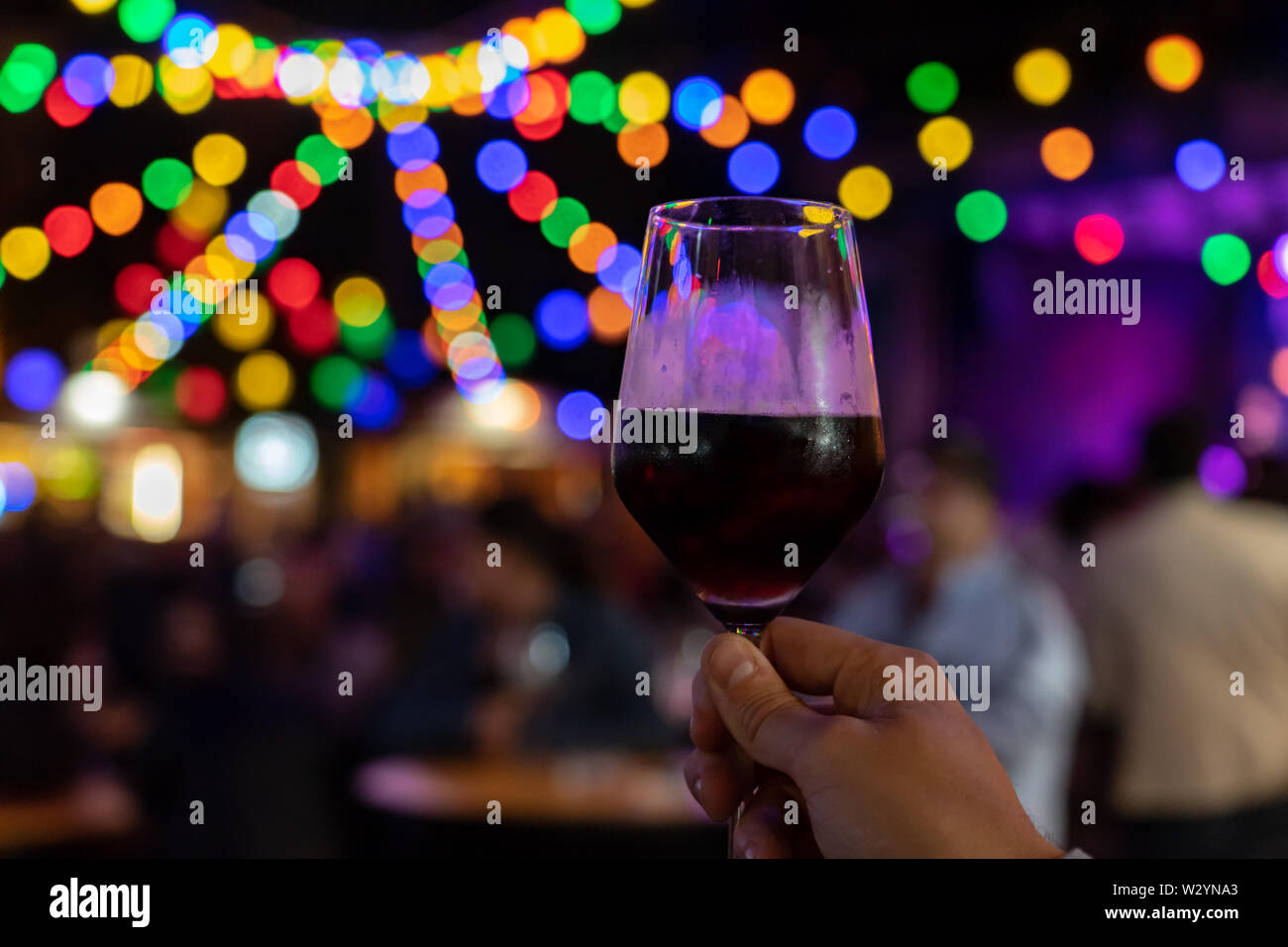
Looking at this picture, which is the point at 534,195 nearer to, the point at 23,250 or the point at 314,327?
the point at 23,250

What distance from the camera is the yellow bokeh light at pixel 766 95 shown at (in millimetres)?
4676

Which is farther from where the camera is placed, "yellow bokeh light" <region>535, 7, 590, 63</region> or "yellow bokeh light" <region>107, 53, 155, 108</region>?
"yellow bokeh light" <region>107, 53, 155, 108</region>

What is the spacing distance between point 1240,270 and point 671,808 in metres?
4.74

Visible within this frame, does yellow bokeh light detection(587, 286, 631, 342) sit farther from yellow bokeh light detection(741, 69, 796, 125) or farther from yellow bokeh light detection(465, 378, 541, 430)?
yellow bokeh light detection(465, 378, 541, 430)

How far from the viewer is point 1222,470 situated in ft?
20.9

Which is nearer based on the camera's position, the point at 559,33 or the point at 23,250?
the point at 559,33

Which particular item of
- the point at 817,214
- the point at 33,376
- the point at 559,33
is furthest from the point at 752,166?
the point at 33,376

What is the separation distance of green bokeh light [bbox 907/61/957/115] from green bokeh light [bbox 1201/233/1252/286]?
2011 millimetres

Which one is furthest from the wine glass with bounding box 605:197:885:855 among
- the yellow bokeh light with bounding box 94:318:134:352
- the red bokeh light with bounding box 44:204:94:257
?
the yellow bokeh light with bounding box 94:318:134:352

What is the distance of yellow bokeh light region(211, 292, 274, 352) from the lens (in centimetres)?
932

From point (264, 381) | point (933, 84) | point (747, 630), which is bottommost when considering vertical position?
point (747, 630)

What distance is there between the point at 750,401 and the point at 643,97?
151 inches

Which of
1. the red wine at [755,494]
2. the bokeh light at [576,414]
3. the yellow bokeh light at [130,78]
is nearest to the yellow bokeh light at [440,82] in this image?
the yellow bokeh light at [130,78]
